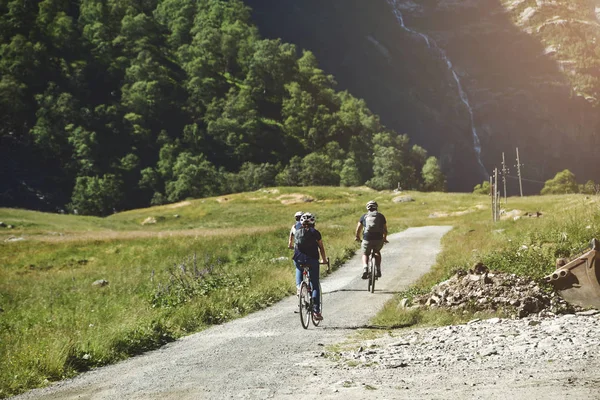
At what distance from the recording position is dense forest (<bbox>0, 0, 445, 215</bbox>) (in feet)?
419

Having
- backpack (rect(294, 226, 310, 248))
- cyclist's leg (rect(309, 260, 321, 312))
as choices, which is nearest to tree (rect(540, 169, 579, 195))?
cyclist's leg (rect(309, 260, 321, 312))

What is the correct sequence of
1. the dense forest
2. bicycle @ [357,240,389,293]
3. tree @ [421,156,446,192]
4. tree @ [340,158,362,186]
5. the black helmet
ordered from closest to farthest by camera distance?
the black helmet → bicycle @ [357,240,389,293] → the dense forest → tree @ [340,158,362,186] → tree @ [421,156,446,192]

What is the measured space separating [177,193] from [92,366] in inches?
4493

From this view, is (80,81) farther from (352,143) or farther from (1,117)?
(352,143)

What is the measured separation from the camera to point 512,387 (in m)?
6.53

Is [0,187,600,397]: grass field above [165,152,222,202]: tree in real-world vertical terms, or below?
below

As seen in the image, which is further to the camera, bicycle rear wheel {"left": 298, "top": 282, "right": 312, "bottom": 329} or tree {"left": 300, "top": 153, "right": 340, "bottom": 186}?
tree {"left": 300, "top": 153, "right": 340, "bottom": 186}

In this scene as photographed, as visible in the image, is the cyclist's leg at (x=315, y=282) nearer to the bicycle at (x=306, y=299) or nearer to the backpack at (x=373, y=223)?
the bicycle at (x=306, y=299)

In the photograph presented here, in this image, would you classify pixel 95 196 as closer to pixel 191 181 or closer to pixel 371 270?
pixel 191 181

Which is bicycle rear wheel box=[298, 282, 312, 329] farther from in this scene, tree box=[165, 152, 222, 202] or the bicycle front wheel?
tree box=[165, 152, 222, 202]

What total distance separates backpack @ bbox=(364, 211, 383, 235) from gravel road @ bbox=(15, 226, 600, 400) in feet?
15.4

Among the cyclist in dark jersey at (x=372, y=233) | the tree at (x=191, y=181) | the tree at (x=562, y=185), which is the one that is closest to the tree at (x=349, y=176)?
the tree at (x=191, y=181)

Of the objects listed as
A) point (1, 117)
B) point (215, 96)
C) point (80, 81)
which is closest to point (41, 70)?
point (80, 81)


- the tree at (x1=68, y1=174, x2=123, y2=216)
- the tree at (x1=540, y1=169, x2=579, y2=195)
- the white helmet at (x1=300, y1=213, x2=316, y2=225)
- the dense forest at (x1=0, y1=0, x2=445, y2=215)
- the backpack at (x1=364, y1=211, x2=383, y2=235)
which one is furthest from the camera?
the tree at (x1=540, y1=169, x2=579, y2=195)
